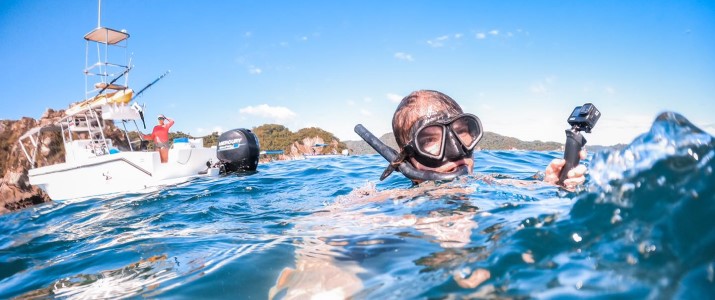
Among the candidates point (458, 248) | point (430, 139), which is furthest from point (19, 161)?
point (458, 248)

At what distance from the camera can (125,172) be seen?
35.6ft

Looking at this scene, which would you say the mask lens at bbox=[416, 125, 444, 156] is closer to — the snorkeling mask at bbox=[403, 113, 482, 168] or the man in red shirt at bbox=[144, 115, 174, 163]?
the snorkeling mask at bbox=[403, 113, 482, 168]

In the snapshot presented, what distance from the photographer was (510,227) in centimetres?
173

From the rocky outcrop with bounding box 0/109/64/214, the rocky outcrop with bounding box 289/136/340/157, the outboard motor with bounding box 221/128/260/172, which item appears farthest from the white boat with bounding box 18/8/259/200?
the rocky outcrop with bounding box 289/136/340/157

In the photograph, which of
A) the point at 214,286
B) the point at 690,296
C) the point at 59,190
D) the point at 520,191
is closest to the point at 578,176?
the point at 520,191

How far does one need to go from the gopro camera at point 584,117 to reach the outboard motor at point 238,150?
7.75m

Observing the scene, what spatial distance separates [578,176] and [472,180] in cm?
88

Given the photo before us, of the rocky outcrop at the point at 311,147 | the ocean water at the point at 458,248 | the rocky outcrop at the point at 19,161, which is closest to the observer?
the ocean water at the point at 458,248

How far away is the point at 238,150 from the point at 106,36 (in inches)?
346

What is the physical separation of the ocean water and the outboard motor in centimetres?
521

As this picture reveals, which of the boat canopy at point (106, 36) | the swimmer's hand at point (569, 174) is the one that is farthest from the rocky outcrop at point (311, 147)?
the swimmer's hand at point (569, 174)

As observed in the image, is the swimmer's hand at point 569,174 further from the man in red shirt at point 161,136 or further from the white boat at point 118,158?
the man in red shirt at point 161,136

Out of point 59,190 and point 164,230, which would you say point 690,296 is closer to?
point 164,230

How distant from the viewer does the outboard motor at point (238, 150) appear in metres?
8.85
